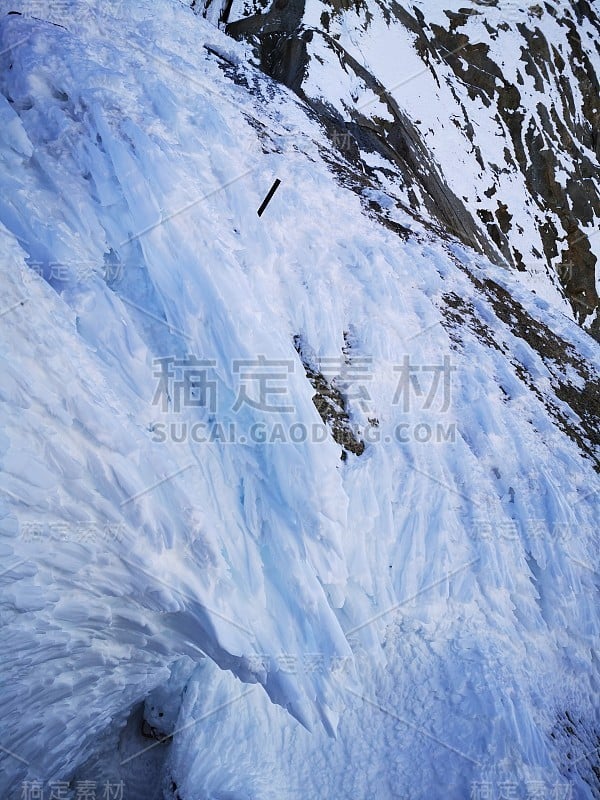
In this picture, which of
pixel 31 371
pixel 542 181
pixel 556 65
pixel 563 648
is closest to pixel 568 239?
pixel 542 181

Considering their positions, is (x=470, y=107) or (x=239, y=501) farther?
(x=470, y=107)

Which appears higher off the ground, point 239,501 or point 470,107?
point 470,107

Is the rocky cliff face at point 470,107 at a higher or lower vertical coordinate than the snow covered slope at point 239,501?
higher

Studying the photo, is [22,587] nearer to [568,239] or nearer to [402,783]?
[402,783]

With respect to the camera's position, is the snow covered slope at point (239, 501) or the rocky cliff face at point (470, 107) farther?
the rocky cliff face at point (470, 107)
